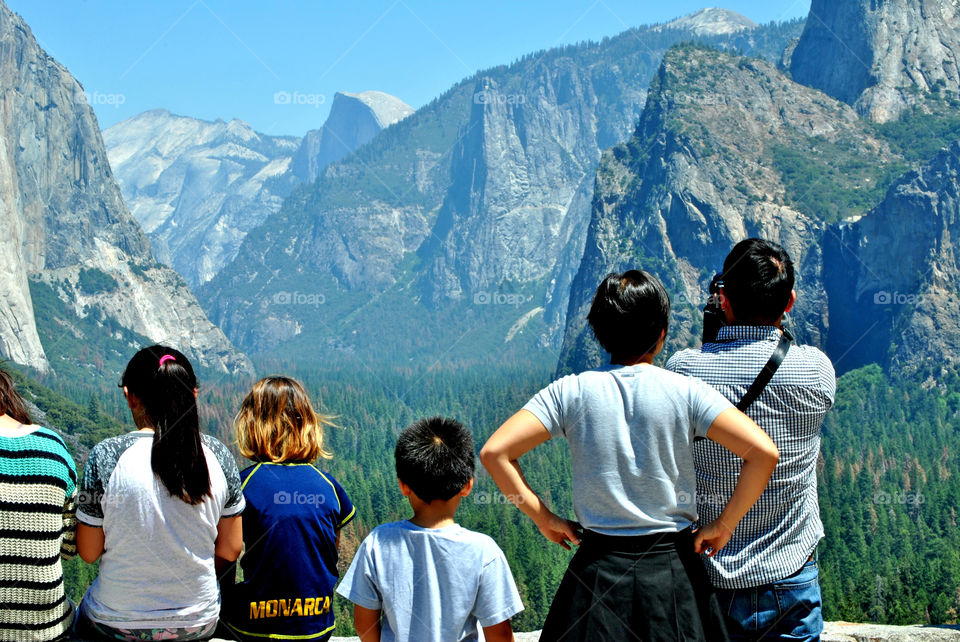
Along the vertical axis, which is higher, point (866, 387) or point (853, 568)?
point (866, 387)

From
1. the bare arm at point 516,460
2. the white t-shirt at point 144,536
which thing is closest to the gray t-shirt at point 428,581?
the bare arm at point 516,460

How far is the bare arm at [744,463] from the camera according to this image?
618cm

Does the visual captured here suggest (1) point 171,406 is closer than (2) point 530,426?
No

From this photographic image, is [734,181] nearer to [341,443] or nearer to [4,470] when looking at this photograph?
[341,443]

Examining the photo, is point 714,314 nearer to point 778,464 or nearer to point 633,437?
point 778,464

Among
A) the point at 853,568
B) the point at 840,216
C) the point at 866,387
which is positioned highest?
the point at 840,216

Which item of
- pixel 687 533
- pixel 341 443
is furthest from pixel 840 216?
pixel 687 533

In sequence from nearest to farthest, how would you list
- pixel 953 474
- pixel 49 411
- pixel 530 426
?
pixel 530 426 < pixel 953 474 < pixel 49 411

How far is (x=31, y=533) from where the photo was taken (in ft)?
22.8

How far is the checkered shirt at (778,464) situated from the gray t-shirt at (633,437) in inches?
22.5

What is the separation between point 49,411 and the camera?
141 meters

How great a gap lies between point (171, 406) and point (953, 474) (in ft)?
387
